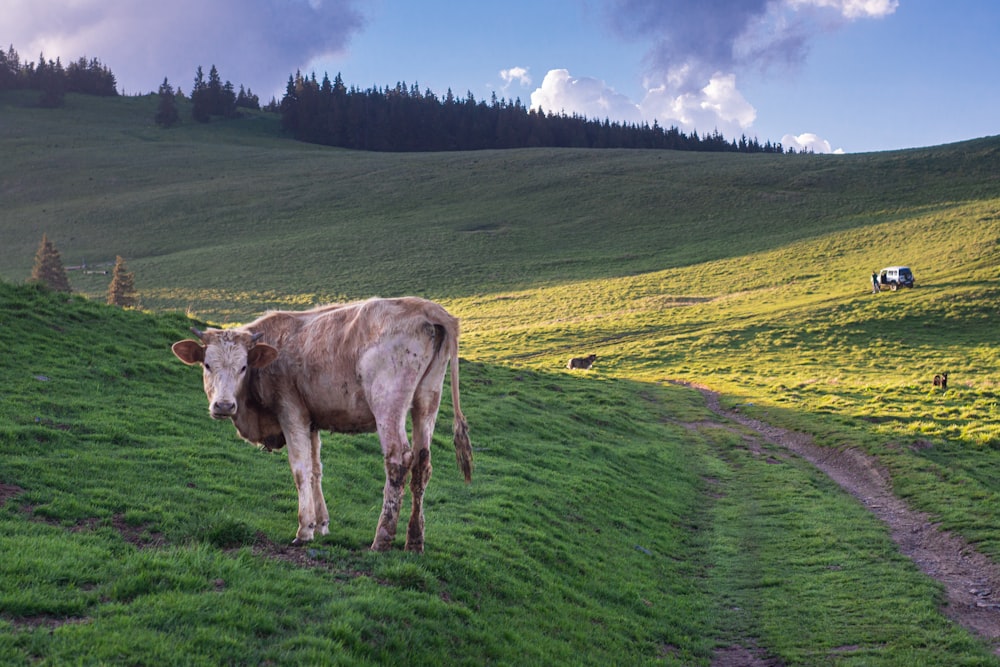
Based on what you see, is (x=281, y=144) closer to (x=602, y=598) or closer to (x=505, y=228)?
(x=505, y=228)

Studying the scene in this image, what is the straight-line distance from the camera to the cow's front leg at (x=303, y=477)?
9.59 metres

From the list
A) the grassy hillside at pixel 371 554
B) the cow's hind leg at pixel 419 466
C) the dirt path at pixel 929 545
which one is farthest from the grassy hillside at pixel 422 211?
the cow's hind leg at pixel 419 466

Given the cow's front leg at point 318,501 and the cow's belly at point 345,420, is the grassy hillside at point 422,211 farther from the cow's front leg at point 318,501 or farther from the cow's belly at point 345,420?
the cow's belly at point 345,420

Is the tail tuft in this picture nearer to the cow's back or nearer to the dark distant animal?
the cow's back

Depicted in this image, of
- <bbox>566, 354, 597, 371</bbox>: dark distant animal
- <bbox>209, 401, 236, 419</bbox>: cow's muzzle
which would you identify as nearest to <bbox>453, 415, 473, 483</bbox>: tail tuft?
<bbox>209, 401, 236, 419</bbox>: cow's muzzle

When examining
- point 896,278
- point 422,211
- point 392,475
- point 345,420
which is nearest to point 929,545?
point 392,475

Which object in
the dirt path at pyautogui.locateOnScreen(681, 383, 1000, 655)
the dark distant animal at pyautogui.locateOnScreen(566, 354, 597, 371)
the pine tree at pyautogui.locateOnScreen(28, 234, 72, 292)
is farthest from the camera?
the pine tree at pyautogui.locateOnScreen(28, 234, 72, 292)

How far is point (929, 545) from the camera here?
49.6ft

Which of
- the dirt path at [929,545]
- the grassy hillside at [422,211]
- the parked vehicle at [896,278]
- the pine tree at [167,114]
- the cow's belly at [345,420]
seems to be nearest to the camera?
the cow's belly at [345,420]

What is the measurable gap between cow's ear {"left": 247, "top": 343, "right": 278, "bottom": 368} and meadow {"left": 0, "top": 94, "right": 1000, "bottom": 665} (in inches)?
81.0

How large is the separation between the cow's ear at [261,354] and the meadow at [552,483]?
206 centimetres

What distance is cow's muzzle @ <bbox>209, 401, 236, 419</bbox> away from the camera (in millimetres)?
8953

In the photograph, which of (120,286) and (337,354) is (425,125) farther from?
(337,354)

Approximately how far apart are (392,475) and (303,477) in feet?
4.05
